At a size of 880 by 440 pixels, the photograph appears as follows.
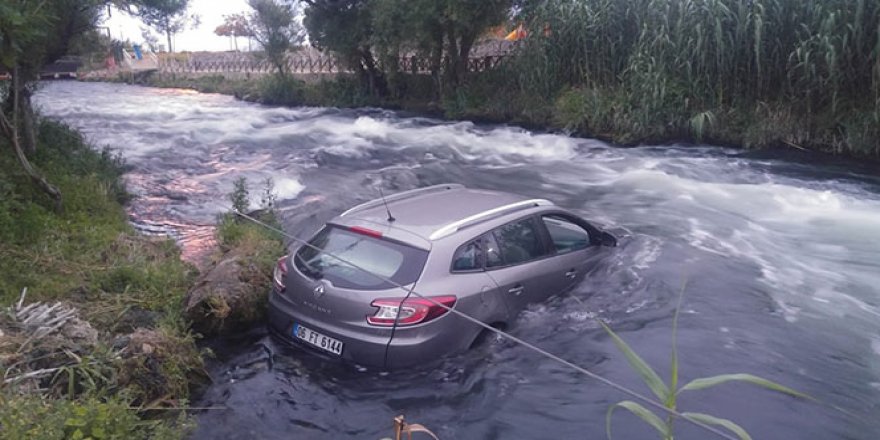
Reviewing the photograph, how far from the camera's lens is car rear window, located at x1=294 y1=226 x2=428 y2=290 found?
557 cm

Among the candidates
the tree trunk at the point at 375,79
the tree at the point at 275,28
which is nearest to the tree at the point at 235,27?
the tree at the point at 275,28

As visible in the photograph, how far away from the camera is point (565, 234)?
728cm

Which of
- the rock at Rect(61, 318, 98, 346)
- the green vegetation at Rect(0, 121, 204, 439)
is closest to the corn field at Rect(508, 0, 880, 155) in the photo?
the green vegetation at Rect(0, 121, 204, 439)

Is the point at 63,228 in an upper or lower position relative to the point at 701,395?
upper

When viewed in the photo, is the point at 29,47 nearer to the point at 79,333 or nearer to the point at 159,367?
the point at 79,333

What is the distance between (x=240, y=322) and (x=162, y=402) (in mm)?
1603

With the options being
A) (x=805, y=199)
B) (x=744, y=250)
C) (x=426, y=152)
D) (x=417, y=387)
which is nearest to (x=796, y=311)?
(x=744, y=250)

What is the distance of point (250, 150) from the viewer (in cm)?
1897

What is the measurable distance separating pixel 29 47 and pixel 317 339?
6365 millimetres

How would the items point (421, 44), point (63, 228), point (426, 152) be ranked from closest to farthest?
point (63, 228) < point (426, 152) < point (421, 44)

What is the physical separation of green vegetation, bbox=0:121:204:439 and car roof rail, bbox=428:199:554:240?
2313mm

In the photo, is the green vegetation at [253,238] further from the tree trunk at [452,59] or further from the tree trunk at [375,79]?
the tree trunk at [375,79]

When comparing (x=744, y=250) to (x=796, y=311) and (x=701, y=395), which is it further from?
(x=701, y=395)

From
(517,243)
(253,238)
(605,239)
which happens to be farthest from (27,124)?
(605,239)
